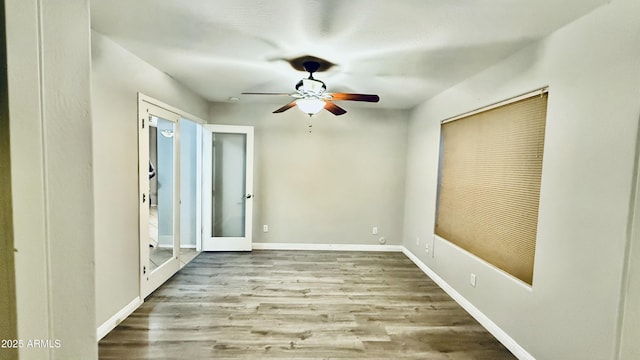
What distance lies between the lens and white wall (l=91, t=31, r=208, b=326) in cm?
221

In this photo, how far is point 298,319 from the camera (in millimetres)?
2611

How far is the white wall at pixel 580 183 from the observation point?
59.9 inches

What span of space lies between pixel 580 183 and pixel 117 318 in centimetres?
384

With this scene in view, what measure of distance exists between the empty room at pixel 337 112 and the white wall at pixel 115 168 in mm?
19

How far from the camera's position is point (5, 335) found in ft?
1.26

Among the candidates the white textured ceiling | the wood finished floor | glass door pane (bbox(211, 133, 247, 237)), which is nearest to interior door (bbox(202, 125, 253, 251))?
glass door pane (bbox(211, 133, 247, 237))

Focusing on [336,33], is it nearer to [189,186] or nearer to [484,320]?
[484,320]

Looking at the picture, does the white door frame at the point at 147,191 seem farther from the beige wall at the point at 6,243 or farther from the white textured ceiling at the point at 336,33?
the beige wall at the point at 6,243

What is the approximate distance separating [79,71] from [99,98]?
226cm

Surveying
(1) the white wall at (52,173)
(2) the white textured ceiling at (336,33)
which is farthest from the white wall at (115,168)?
(1) the white wall at (52,173)

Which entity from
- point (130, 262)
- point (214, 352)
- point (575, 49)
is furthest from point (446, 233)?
point (130, 262)

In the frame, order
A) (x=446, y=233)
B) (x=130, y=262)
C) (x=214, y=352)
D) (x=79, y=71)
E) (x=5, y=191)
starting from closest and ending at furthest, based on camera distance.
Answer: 1. (x=5, y=191)
2. (x=79, y=71)
3. (x=214, y=352)
4. (x=130, y=262)
5. (x=446, y=233)

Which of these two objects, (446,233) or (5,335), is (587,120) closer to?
(446,233)

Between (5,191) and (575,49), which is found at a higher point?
(575,49)
